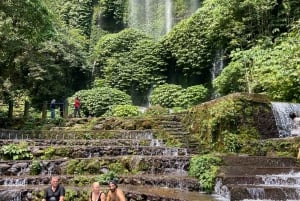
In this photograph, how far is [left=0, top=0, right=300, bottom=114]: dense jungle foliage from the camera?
18078mm

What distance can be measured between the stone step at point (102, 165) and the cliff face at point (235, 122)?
214 centimetres

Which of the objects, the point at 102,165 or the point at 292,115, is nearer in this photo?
the point at 102,165

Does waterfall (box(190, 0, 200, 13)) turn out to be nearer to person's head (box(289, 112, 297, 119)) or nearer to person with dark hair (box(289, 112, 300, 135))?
person's head (box(289, 112, 297, 119))

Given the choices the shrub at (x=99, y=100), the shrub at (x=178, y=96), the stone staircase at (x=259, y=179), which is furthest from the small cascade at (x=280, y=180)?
the shrub at (x=99, y=100)

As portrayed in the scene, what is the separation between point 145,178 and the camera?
37.8 feet

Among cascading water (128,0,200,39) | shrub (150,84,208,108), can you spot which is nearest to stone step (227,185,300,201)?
shrub (150,84,208,108)

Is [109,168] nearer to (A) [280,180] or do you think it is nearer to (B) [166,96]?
(A) [280,180]

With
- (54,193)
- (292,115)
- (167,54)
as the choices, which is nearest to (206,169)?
(54,193)

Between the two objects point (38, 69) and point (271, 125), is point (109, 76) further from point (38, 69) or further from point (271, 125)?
point (271, 125)

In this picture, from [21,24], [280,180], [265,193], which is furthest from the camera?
[21,24]

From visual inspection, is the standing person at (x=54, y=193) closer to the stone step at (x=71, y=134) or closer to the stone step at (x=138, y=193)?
the stone step at (x=138, y=193)

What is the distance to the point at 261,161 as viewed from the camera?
12.2 m

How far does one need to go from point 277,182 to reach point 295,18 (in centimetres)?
1501

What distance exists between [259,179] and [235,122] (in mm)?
3948
